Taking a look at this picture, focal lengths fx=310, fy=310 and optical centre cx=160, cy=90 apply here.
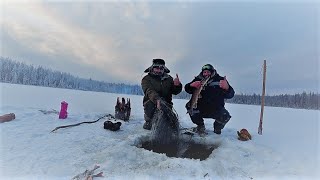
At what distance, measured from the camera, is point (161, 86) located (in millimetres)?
6016

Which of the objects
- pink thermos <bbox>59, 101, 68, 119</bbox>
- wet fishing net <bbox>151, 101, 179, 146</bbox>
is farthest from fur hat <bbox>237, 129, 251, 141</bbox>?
pink thermos <bbox>59, 101, 68, 119</bbox>

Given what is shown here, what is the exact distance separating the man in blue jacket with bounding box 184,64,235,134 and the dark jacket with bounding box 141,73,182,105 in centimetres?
43

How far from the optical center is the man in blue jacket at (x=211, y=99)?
568 centimetres

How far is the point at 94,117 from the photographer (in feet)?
21.2

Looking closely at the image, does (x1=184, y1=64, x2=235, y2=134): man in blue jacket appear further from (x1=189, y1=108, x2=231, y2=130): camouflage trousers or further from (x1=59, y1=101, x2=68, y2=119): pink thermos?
(x1=59, y1=101, x2=68, y2=119): pink thermos

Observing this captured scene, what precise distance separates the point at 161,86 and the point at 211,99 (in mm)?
990

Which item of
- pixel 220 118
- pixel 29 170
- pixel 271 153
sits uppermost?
pixel 220 118

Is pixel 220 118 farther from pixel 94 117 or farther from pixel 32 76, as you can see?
pixel 32 76

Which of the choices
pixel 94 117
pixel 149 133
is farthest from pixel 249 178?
pixel 94 117

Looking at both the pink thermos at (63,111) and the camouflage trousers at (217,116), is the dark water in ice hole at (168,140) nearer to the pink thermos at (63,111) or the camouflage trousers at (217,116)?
the camouflage trousers at (217,116)

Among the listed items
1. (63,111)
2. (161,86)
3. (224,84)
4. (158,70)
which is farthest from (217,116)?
(63,111)

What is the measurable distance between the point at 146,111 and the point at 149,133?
597mm

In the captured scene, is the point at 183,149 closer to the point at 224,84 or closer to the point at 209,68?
the point at 224,84

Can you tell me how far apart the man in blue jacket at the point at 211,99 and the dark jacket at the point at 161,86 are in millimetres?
428
